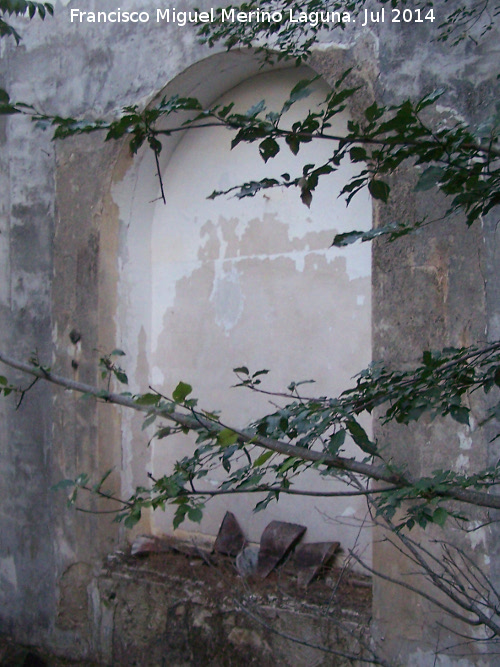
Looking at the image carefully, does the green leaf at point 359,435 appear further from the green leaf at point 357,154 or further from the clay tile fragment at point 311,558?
the clay tile fragment at point 311,558

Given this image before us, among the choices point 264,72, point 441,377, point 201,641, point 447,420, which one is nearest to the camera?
point 441,377

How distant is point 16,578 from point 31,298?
6.29ft

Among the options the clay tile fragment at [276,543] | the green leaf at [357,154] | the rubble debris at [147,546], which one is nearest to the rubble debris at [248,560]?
the clay tile fragment at [276,543]

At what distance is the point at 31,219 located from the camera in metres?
4.54

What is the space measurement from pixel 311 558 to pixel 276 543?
235 mm

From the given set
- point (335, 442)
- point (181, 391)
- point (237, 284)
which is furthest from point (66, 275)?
point (335, 442)

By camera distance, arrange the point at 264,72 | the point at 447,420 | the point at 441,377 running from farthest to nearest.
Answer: the point at 264,72
the point at 447,420
the point at 441,377

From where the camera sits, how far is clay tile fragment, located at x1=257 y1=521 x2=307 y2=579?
3906mm

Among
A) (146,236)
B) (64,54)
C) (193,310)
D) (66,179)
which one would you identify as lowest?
(193,310)

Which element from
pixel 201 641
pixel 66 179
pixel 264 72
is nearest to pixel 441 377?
pixel 201 641

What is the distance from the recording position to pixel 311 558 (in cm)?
383

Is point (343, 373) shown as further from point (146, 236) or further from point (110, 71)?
point (110, 71)

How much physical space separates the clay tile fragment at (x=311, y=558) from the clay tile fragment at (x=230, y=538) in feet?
1.41

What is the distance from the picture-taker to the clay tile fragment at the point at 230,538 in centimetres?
418
